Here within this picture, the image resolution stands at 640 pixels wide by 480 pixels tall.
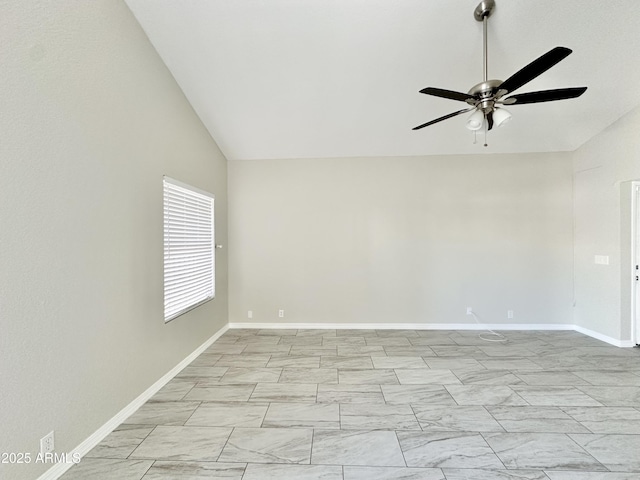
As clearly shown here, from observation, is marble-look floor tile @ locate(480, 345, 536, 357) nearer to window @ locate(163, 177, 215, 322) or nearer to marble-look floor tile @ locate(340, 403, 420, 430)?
marble-look floor tile @ locate(340, 403, 420, 430)

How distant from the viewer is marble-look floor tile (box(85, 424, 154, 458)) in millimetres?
2160

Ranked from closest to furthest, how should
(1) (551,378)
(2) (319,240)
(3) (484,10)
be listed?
(3) (484,10) → (1) (551,378) → (2) (319,240)

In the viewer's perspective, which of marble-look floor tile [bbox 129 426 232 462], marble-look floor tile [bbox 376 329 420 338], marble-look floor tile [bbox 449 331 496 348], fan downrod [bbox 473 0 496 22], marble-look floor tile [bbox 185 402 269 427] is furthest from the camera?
marble-look floor tile [bbox 376 329 420 338]

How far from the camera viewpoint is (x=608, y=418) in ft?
8.48

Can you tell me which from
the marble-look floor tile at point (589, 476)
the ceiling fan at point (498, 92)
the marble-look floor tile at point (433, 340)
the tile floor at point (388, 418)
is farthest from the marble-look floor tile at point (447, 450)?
the ceiling fan at point (498, 92)

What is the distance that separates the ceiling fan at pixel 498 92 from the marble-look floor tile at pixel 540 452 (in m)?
2.56

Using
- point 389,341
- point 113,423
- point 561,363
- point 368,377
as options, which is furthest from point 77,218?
point 561,363

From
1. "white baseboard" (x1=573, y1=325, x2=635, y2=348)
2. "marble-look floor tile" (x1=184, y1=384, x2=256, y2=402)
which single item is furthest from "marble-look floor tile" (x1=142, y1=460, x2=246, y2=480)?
"white baseboard" (x1=573, y1=325, x2=635, y2=348)

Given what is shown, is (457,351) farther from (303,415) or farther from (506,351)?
(303,415)

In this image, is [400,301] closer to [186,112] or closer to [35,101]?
[186,112]

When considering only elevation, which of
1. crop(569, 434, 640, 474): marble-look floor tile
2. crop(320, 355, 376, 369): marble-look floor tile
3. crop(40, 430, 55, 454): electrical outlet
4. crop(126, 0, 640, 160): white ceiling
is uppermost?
crop(126, 0, 640, 160): white ceiling

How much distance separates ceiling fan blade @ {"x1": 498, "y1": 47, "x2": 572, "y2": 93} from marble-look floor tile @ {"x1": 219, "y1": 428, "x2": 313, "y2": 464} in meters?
3.00

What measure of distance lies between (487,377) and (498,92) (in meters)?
2.89

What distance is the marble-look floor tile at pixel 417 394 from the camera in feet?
9.45
